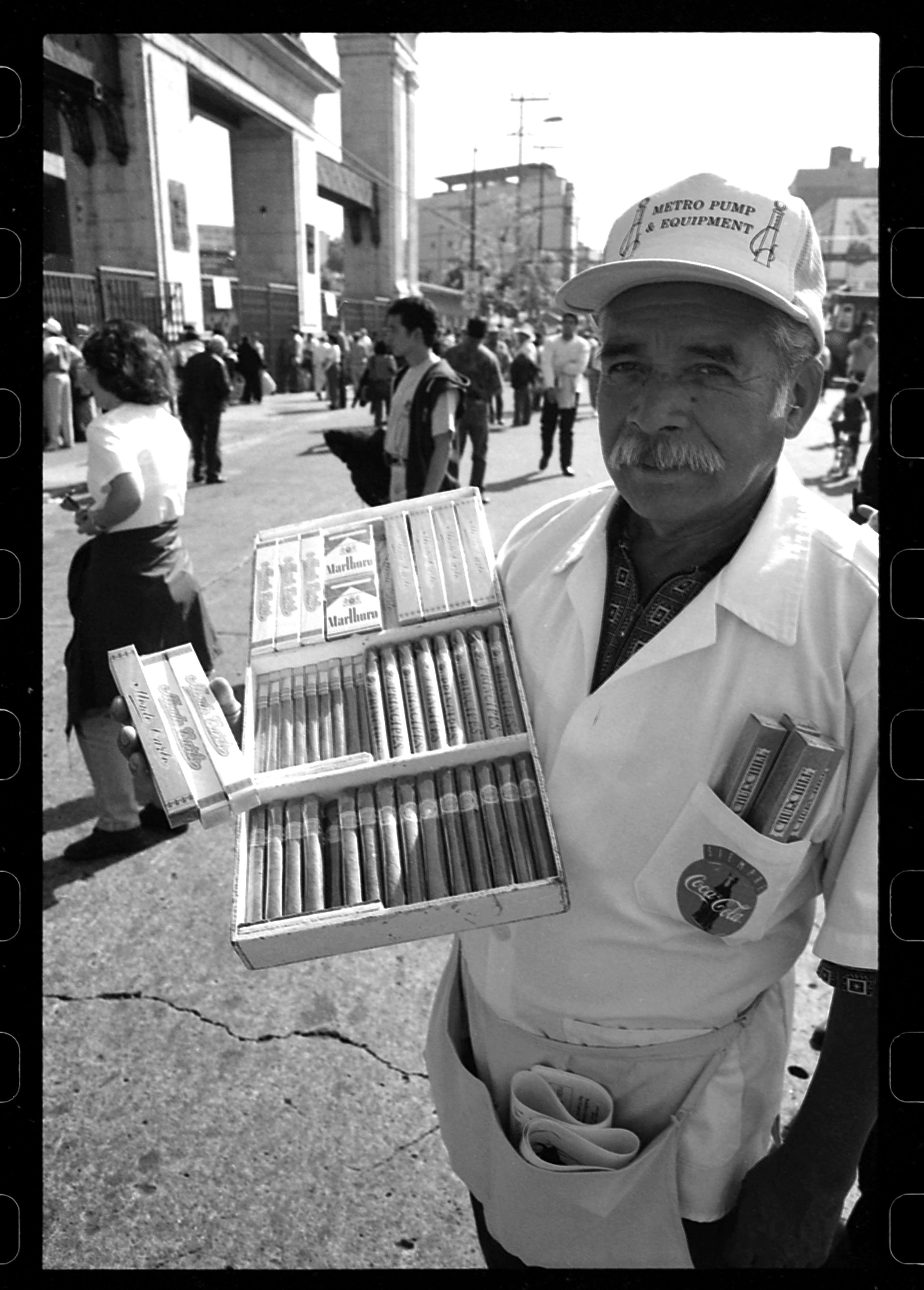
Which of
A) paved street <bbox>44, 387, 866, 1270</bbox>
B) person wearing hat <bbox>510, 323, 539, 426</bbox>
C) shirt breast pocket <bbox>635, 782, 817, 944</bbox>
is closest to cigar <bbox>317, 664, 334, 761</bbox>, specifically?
shirt breast pocket <bbox>635, 782, 817, 944</bbox>

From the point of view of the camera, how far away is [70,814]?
4098 millimetres

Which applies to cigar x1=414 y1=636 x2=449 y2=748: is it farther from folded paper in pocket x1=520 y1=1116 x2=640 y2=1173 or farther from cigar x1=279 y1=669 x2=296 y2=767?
folded paper in pocket x1=520 y1=1116 x2=640 y2=1173

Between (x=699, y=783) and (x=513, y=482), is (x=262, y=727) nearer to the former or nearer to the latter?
(x=699, y=783)

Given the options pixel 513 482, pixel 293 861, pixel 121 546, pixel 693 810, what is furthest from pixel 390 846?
pixel 513 482

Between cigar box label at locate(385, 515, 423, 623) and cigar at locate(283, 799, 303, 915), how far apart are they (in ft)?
1.25

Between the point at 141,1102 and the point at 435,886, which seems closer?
the point at 435,886

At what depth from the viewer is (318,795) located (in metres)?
1.34

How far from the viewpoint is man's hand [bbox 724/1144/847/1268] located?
1.27 meters

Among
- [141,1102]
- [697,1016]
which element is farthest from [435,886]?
[141,1102]
